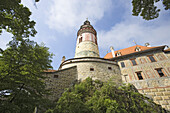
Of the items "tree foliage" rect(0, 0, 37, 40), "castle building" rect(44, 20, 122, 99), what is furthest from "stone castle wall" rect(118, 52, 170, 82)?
"tree foliage" rect(0, 0, 37, 40)

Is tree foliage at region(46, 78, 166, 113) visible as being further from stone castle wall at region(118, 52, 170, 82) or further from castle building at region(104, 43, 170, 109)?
stone castle wall at region(118, 52, 170, 82)

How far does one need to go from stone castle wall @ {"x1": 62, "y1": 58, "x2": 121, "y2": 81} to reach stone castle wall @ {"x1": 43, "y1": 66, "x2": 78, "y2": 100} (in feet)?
3.18

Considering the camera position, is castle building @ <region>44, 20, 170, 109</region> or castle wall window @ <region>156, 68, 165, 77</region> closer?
castle building @ <region>44, 20, 170, 109</region>

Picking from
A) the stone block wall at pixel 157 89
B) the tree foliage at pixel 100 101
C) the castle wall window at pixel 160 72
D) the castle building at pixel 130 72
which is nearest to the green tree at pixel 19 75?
the tree foliage at pixel 100 101

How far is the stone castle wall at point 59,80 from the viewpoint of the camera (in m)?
8.27

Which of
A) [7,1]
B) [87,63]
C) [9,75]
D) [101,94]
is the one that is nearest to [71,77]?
[87,63]

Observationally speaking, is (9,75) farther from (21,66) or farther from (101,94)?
(101,94)

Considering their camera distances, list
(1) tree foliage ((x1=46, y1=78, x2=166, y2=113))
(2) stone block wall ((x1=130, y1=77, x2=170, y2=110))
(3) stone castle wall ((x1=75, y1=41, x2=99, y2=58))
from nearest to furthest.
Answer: (1) tree foliage ((x1=46, y1=78, x2=166, y2=113)), (2) stone block wall ((x1=130, y1=77, x2=170, y2=110)), (3) stone castle wall ((x1=75, y1=41, x2=99, y2=58))

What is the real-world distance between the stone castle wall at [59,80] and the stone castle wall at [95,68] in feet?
3.18

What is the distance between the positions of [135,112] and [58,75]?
798 centimetres

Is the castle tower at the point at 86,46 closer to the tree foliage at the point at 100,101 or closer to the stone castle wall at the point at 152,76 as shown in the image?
the stone castle wall at the point at 152,76

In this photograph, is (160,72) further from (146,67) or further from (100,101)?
(100,101)

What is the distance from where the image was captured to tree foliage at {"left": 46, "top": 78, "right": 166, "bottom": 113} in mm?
5203

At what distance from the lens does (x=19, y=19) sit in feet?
13.7
